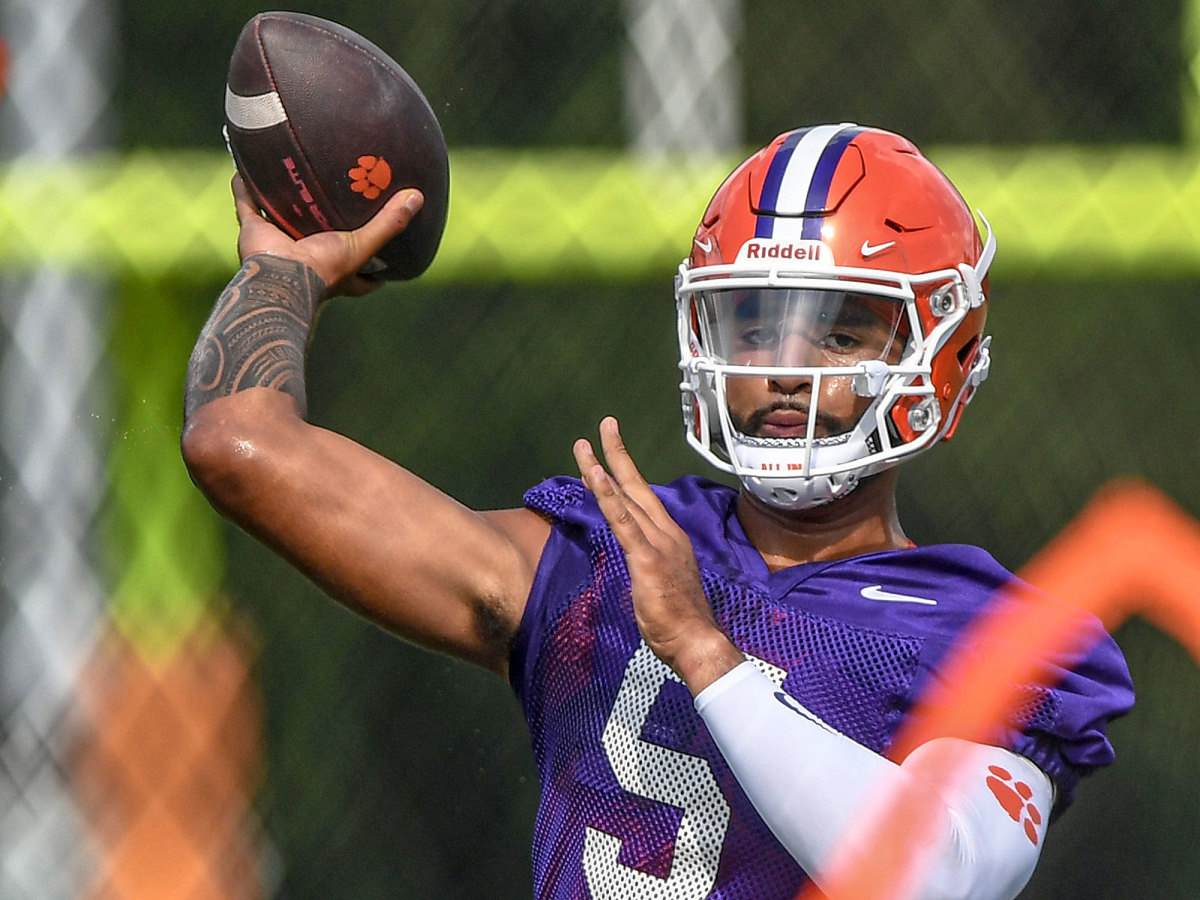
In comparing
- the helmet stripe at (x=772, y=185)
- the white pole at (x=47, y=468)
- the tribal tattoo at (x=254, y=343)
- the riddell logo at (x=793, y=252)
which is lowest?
the white pole at (x=47, y=468)

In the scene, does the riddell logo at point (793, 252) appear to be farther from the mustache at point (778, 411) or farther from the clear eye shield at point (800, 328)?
the mustache at point (778, 411)

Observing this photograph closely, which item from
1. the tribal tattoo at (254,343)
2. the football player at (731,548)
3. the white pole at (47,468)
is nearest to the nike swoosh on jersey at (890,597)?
the football player at (731,548)

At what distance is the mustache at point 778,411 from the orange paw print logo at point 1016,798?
45 cm

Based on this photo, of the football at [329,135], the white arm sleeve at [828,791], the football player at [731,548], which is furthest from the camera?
the football at [329,135]

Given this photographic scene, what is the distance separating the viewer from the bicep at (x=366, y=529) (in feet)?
5.80

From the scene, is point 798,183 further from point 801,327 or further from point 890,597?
point 890,597

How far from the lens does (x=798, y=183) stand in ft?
6.34

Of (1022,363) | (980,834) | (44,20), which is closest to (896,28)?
(1022,363)

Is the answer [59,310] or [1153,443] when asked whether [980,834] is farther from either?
[59,310]

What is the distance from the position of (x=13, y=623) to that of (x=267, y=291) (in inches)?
53.6

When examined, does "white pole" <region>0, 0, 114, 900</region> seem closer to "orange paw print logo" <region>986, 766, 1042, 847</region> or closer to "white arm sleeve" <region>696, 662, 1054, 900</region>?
"white arm sleeve" <region>696, 662, 1054, 900</region>

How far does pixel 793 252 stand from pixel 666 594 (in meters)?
0.51

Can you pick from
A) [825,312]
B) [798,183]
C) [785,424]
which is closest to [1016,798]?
[785,424]

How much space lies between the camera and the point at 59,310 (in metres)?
2.96
